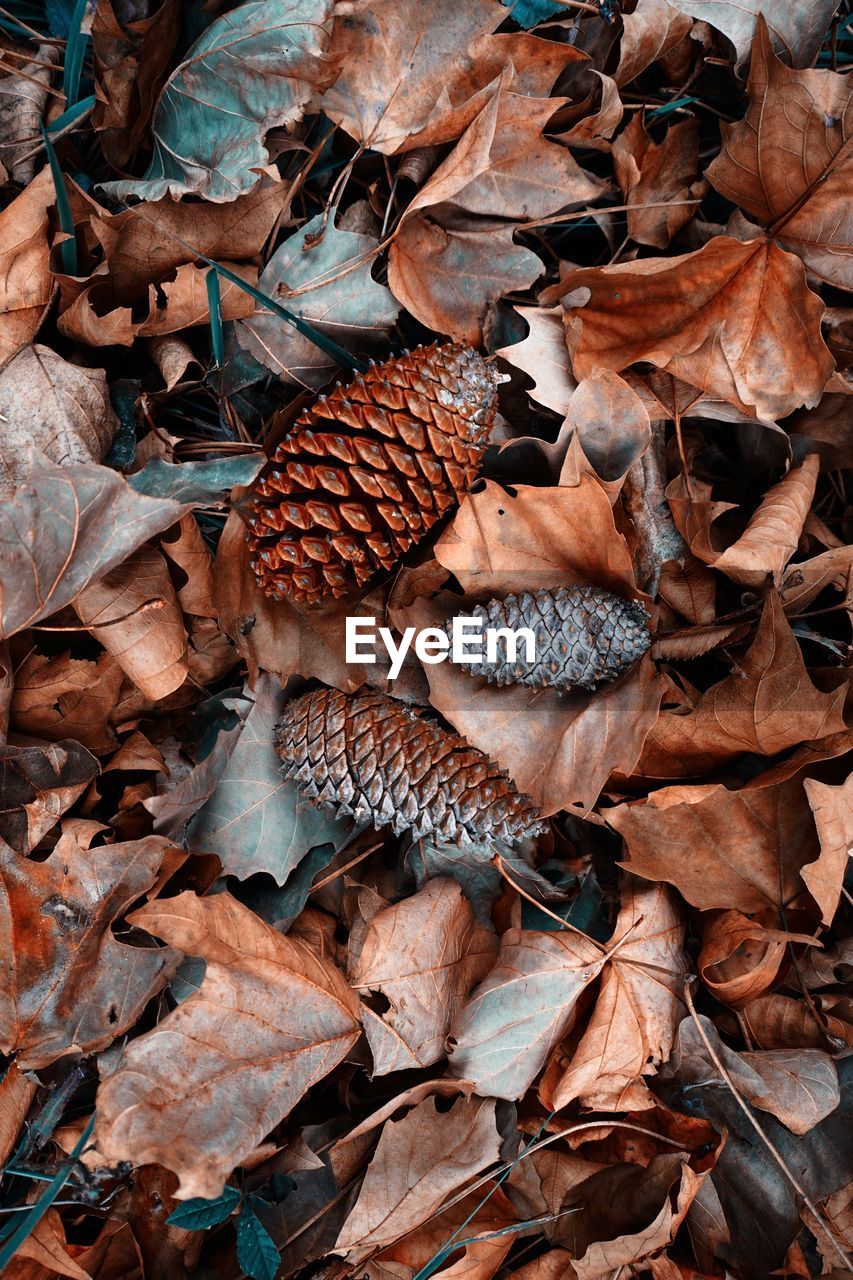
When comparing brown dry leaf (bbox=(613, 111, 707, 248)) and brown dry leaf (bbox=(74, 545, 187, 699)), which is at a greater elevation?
brown dry leaf (bbox=(613, 111, 707, 248))

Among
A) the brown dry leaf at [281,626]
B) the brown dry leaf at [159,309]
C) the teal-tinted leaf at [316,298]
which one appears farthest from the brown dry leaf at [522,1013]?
the brown dry leaf at [159,309]

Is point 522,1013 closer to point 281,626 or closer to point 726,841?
point 726,841

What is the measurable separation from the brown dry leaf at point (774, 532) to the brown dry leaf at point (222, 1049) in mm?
1076

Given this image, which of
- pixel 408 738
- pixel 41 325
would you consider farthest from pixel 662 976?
pixel 41 325

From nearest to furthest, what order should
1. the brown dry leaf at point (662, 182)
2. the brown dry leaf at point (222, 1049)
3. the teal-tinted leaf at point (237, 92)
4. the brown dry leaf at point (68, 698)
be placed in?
the brown dry leaf at point (222, 1049) → the teal-tinted leaf at point (237, 92) → the brown dry leaf at point (68, 698) → the brown dry leaf at point (662, 182)

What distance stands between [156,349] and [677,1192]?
6.17 ft

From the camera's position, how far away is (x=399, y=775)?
5.44ft

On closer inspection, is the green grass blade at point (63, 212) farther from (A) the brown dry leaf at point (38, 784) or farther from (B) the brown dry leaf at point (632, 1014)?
(B) the brown dry leaf at point (632, 1014)

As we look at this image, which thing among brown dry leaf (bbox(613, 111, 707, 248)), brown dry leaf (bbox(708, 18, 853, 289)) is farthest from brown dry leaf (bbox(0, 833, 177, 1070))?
brown dry leaf (bbox(708, 18, 853, 289))

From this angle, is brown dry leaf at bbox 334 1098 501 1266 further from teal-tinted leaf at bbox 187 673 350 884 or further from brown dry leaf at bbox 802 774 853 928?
brown dry leaf at bbox 802 774 853 928

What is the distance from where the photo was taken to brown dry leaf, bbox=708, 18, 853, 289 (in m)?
1.69

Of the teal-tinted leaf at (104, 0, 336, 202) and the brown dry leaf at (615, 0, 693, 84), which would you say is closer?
the teal-tinted leaf at (104, 0, 336, 202)

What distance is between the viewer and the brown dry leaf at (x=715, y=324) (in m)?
1.73

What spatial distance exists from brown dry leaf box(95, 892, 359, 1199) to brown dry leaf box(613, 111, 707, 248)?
1.54m
